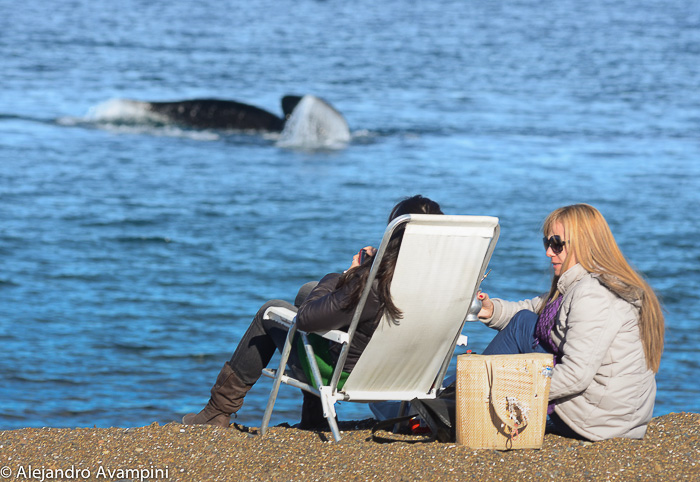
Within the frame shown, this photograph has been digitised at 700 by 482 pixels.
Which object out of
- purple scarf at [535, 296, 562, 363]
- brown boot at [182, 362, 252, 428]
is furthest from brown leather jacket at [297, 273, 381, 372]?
purple scarf at [535, 296, 562, 363]

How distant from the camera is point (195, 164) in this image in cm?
1755

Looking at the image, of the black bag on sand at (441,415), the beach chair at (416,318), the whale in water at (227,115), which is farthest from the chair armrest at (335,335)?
the whale in water at (227,115)

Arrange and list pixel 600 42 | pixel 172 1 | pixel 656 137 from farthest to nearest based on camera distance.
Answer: pixel 172 1, pixel 600 42, pixel 656 137

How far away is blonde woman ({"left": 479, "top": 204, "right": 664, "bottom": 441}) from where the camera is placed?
4.47 meters

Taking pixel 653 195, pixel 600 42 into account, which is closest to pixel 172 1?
pixel 600 42

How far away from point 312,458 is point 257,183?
470 inches

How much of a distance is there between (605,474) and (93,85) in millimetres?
23701

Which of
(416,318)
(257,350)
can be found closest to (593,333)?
(416,318)

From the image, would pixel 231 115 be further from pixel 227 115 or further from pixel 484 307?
pixel 484 307

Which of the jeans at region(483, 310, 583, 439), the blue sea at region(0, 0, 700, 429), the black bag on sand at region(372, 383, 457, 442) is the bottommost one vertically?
the blue sea at region(0, 0, 700, 429)

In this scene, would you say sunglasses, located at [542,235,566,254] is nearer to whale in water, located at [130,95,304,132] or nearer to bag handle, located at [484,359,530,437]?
bag handle, located at [484,359,530,437]

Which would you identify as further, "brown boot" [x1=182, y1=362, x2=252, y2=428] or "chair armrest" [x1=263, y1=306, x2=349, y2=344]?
"brown boot" [x1=182, y1=362, x2=252, y2=428]

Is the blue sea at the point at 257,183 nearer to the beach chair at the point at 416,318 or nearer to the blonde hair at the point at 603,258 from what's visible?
the beach chair at the point at 416,318

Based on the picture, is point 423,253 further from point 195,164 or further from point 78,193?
point 195,164
